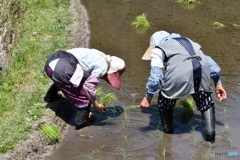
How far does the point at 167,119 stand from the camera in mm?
5660

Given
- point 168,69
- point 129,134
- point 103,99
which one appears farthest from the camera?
point 103,99

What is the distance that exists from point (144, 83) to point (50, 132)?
6.96ft

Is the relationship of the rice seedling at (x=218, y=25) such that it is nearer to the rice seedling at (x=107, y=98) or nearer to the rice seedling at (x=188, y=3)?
the rice seedling at (x=188, y=3)

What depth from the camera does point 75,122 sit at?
19.4 feet

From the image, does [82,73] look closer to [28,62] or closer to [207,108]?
[207,108]

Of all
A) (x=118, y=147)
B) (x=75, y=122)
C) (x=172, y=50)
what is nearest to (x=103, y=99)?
(x=75, y=122)

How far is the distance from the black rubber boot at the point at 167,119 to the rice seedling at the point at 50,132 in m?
1.19

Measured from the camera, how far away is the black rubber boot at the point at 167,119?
→ 5.61 meters

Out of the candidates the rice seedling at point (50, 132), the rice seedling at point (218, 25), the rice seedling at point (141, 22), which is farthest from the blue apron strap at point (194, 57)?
the rice seedling at point (218, 25)

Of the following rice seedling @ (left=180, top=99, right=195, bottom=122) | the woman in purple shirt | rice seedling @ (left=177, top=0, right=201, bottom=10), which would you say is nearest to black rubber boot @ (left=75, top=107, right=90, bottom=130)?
the woman in purple shirt

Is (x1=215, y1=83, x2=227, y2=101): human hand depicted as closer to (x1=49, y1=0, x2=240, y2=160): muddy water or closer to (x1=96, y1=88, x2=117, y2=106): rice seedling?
(x1=49, y1=0, x2=240, y2=160): muddy water

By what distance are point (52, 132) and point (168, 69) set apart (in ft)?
4.68

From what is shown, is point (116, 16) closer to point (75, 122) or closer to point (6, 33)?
point (6, 33)

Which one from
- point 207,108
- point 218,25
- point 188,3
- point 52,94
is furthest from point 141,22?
point 207,108
